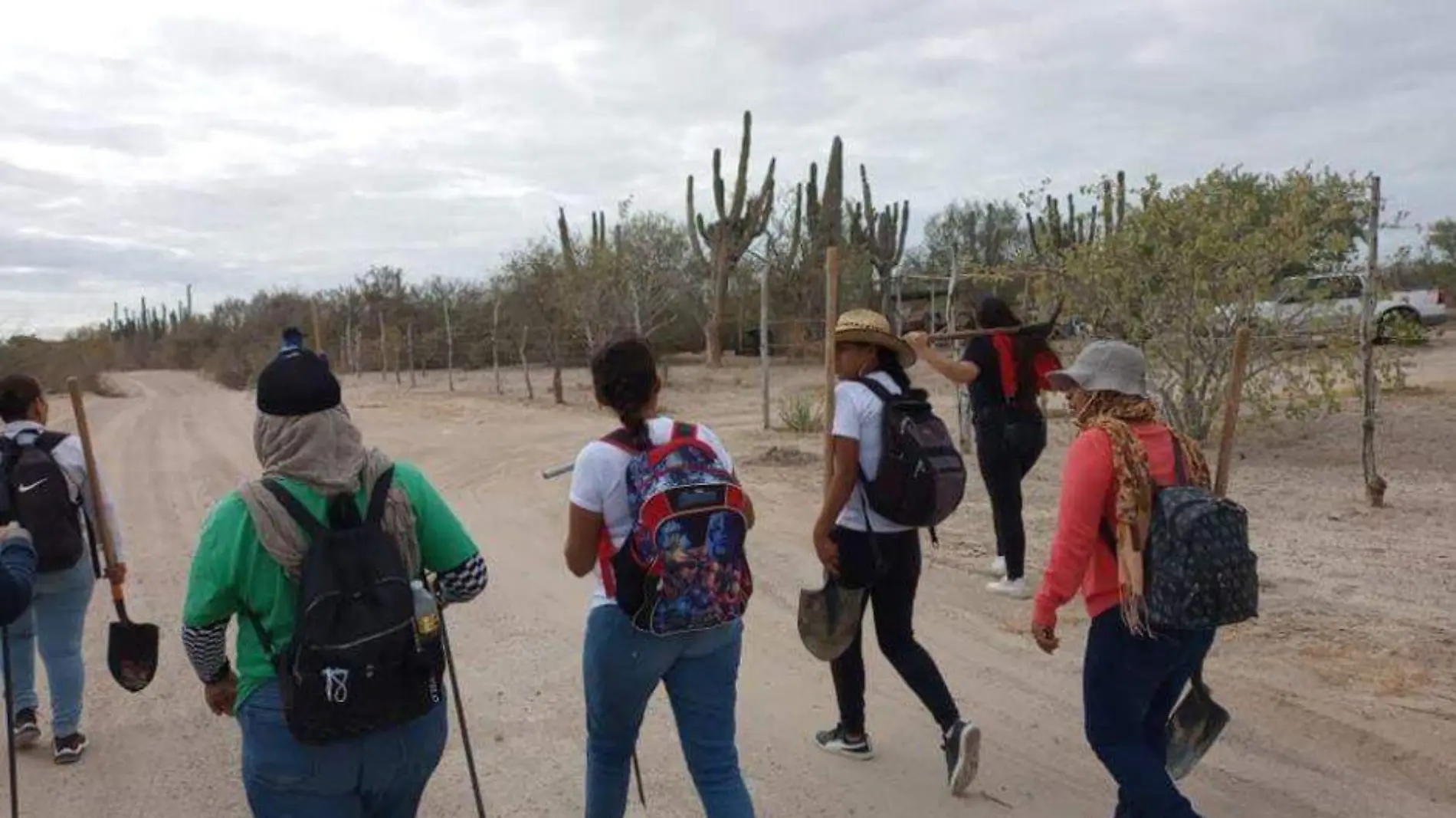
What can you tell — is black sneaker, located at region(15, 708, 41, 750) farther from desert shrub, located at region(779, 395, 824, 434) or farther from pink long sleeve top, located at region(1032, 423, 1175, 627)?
desert shrub, located at region(779, 395, 824, 434)

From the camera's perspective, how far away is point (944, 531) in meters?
8.09

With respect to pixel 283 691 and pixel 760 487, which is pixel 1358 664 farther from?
pixel 760 487

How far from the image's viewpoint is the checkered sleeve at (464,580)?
2.73 metres

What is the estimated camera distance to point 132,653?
3332 mm

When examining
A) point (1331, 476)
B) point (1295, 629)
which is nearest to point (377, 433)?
point (1331, 476)

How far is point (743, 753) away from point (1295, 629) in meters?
3.03

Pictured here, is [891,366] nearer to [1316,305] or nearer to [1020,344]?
[1020,344]

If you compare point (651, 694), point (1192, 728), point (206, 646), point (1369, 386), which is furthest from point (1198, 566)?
point (1369, 386)

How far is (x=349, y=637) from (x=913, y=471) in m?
1.97

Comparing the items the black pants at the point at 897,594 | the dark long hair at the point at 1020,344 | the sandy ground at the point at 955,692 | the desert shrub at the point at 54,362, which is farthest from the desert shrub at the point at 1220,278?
the desert shrub at the point at 54,362

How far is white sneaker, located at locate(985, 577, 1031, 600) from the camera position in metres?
6.31

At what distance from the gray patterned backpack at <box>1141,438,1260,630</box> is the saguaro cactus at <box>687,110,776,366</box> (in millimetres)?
27139

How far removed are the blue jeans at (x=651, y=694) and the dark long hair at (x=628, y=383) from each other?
49 cm

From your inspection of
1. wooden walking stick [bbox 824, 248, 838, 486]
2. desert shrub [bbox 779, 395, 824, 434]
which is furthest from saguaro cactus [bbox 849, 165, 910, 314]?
wooden walking stick [bbox 824, 248, 838, 486]
